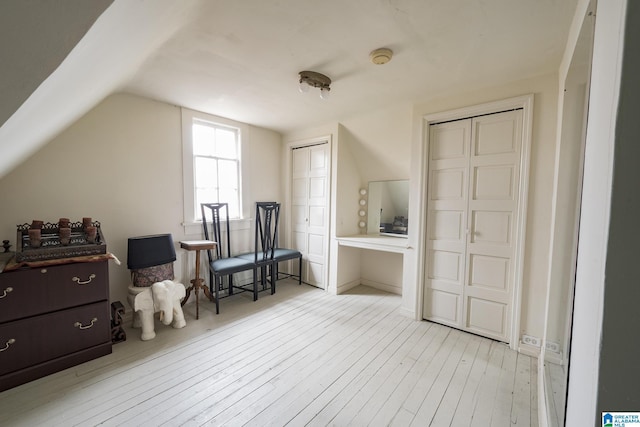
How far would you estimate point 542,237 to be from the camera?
83.7 inches

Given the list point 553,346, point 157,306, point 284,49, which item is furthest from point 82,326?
point 553,346

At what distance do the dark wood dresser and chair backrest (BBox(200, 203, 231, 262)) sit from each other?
123 centimetres

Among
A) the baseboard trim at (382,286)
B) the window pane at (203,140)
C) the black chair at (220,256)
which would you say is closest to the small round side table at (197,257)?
the black chair at (220,256)

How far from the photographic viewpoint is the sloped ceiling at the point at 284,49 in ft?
3.81

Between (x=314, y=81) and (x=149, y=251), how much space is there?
2358mm

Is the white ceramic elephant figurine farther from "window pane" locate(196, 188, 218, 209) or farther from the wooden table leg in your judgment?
"window pane" locate(196, 188, 218, 209)

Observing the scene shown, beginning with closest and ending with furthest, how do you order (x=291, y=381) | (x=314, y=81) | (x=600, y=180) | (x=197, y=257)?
(x=600, y=180)
(x=291, y=381)
(x=314, y=81)
(x=197, y=257)

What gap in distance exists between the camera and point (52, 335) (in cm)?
189

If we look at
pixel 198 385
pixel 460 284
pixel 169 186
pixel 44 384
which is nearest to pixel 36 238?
pixel 44 384

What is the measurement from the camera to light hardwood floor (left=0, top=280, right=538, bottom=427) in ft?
5.09

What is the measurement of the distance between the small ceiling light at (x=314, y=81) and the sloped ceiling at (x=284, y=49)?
74mm

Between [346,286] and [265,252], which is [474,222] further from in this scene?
[265,252]

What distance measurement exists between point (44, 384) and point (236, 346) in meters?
1.32

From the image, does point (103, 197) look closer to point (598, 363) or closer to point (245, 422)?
point (245, 422)
